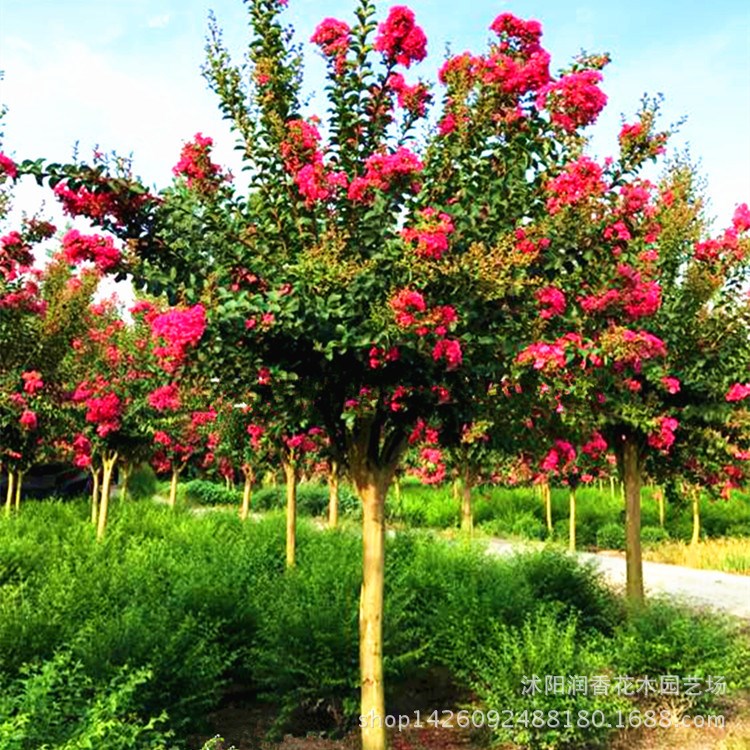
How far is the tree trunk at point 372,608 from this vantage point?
4.69 metres

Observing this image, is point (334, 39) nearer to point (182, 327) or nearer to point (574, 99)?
point (574, 99)

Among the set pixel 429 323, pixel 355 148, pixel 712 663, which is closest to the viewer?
pixel 429 323

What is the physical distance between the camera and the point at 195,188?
14.8ft

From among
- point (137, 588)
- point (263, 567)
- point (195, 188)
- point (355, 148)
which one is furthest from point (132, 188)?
point (263, 567)

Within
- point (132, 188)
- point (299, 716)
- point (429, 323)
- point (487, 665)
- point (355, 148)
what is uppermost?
point (355, 148)

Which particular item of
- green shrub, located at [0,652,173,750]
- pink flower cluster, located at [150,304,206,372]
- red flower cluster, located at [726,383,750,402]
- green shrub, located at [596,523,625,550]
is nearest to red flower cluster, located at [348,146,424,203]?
pink flower cluster, located at [150,304,206,372]

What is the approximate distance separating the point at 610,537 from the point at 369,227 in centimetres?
1622

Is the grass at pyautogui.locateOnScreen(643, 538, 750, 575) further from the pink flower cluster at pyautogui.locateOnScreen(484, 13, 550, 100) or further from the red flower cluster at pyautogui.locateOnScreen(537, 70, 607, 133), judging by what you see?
the pink flower cluster at pyautogui.locateOnScreen(484, 13, 550, 100)

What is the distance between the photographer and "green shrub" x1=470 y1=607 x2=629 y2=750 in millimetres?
4984

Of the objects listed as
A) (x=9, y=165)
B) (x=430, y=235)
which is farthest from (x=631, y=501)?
(x=9, y=165)

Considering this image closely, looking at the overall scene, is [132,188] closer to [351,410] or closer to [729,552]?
[351,410]

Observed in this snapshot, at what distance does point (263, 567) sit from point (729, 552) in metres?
10.6

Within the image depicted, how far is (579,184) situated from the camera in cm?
427

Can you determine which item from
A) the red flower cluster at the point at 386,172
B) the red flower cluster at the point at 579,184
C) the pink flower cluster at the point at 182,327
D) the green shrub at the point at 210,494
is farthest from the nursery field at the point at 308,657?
the green shrub at the point at 210,494
